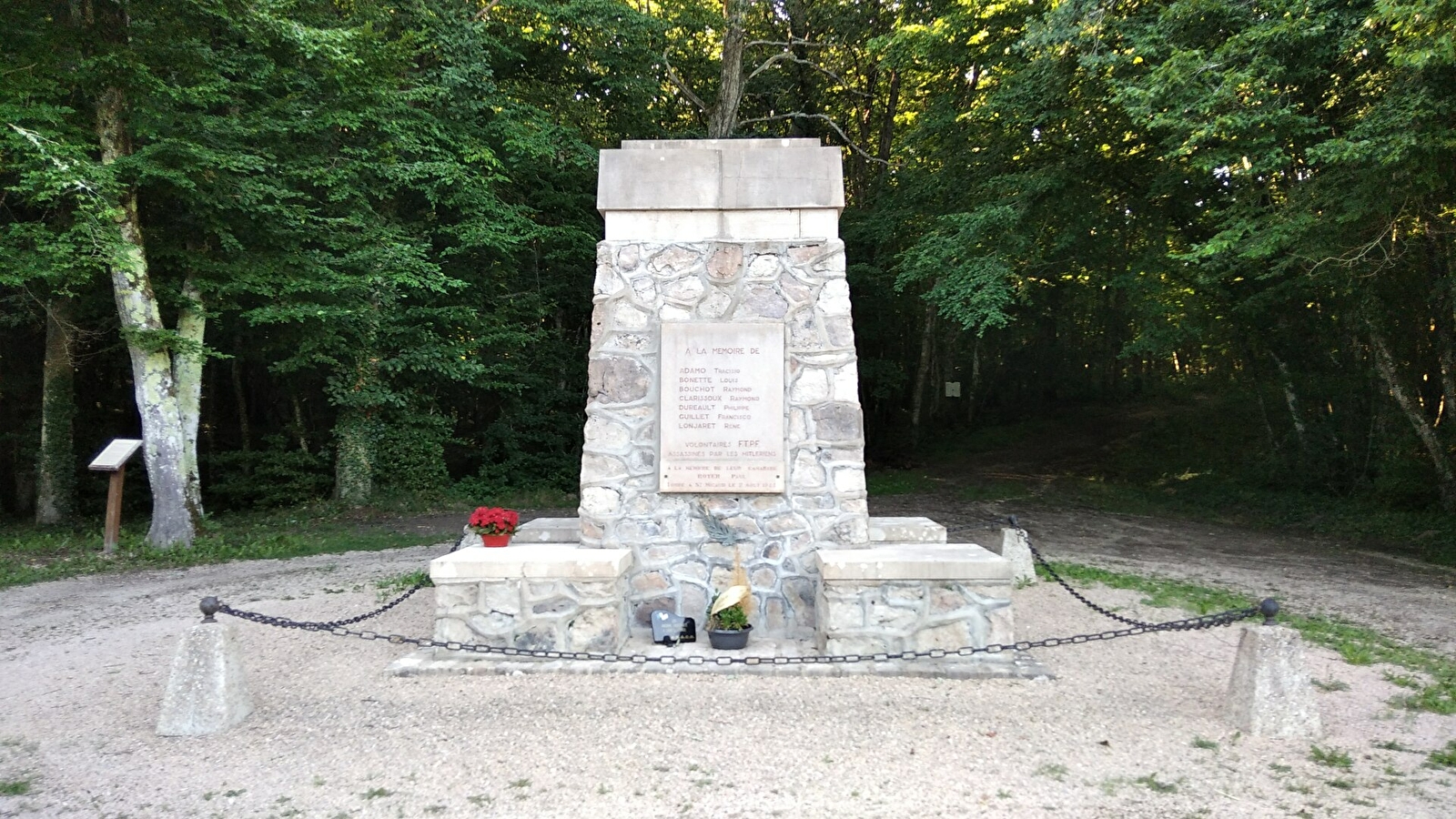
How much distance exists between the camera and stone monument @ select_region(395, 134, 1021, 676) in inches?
215

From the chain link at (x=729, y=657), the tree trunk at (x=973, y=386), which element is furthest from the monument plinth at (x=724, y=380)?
the tree trunk at (x=973, y=386)

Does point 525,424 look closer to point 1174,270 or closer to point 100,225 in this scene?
point 100,225

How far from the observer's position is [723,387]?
545cm

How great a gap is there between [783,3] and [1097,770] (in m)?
17.2

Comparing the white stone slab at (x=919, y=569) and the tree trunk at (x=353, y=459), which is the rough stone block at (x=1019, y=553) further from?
the tree trunk at (x=353, y=459)

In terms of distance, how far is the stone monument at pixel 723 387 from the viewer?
5.45m

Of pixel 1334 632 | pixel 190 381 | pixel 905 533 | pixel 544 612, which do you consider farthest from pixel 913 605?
pixel 190 381

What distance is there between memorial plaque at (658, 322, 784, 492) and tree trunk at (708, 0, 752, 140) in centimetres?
895

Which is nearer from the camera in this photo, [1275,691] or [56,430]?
[1275,691]

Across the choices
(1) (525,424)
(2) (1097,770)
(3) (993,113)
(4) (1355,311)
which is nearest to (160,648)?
(2) (1097,770)

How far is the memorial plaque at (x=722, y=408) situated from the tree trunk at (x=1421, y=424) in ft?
32.8

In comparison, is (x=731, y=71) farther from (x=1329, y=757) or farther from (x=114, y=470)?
(x=1329, y=757)

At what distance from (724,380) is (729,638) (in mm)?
1589

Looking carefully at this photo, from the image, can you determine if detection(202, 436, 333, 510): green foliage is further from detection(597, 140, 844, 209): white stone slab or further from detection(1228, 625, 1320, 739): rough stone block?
detection(1228, 625, 1320, 739): rough stone block
